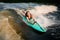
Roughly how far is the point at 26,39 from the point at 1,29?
1548mm

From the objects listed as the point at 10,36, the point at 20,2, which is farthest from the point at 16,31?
the point at 20,2

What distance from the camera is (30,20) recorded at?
973 cm

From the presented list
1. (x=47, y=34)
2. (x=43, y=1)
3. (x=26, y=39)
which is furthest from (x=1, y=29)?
(x=43, y=1)

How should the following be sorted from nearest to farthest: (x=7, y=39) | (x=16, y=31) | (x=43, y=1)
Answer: (x=7, y=39) → (x=16, y=31) → (x=43, y=1)

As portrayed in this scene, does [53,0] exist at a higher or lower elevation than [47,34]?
lower

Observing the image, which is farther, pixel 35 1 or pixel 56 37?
pixel 35 1

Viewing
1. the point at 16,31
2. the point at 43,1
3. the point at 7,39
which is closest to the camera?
the point at 7,39

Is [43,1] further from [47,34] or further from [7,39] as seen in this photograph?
[7,39]

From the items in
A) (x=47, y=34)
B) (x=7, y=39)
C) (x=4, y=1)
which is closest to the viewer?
(x=7, y=39)

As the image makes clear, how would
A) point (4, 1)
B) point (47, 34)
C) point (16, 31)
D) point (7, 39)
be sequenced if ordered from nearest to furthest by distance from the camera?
1. point (7, 39)
2. point (16, 31)
3. point (47, 34)
4. point (4, 1)

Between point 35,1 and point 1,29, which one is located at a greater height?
point 1,29

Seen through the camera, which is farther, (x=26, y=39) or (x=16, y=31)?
(x=16, y=31)

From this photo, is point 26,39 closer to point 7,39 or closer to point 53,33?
point 7,39

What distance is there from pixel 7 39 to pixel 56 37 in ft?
8.53
